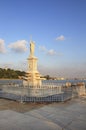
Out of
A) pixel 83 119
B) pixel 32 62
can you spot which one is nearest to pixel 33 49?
pixel 32 62

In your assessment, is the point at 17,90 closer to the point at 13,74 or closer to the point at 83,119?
the point at 83,119

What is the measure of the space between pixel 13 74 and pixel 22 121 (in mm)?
111819

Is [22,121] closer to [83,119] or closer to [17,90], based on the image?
[83,119]

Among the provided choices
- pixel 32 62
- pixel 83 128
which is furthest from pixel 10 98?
pixel 32 62

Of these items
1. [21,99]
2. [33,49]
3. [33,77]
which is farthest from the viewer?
[33,49]

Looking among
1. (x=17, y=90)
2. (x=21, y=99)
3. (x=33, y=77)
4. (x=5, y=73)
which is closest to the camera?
(x=21, y=99)

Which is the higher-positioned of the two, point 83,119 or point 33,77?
point 33,77

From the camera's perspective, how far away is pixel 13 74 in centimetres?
11600

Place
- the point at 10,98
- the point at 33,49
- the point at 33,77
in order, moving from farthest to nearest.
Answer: the point at 33,49 < the point at 33,77 < the point at 10,98

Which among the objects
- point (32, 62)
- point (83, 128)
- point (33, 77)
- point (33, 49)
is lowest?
point (83, 128)

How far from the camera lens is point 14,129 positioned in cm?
558

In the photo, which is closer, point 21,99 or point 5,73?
point 21,99

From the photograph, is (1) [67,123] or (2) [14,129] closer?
(2) [14,129]

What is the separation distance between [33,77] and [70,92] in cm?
951
